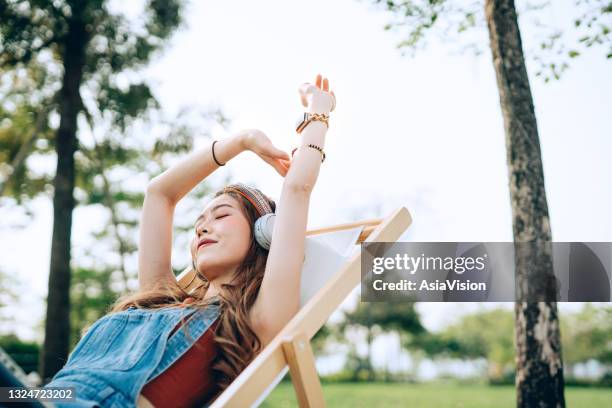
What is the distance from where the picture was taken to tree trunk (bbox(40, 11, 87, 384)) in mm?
7914

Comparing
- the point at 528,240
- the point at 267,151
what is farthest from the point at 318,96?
the point at 528,240

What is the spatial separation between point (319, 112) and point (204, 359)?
1027mm

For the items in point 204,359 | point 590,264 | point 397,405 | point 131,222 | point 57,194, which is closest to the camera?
point 204,359

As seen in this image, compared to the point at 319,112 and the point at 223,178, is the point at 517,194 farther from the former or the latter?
the point at 223,178

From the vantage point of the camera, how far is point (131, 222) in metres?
16.2

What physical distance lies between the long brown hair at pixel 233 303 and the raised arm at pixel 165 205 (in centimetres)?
13

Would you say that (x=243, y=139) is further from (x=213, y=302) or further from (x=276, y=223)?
(x=213, y=302)

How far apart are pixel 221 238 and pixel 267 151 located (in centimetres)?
40

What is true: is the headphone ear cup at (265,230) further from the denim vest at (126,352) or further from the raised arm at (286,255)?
the denim vest at (126,352)

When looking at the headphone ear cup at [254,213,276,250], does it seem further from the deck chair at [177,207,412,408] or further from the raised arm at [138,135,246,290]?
the raised arm at [138,135,246,290]

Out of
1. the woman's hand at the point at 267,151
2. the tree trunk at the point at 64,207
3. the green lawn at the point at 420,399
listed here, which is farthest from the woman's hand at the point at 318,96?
the green lawn at the point at 420,399

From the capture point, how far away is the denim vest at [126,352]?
69.7 inches

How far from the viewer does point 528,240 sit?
3.78 m

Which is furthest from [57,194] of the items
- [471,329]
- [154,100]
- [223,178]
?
[471,329]
